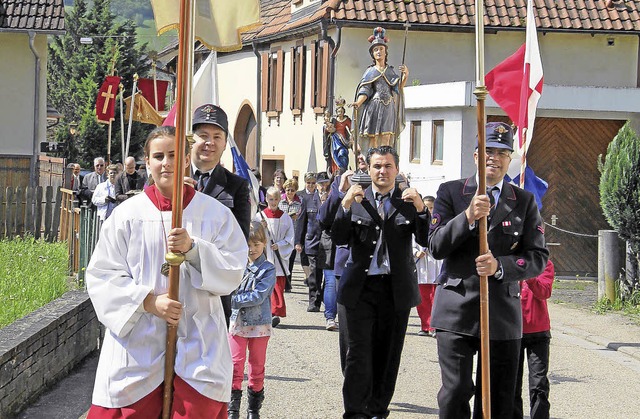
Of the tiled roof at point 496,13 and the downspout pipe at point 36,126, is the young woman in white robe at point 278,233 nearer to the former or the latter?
the tiled roof at point 496,13

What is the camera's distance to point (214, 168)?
7.34 metres

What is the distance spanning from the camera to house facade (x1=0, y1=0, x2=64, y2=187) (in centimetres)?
2802

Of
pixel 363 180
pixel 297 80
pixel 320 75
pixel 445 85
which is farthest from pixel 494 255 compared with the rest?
pixel 297 80

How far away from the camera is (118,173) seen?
20.2m

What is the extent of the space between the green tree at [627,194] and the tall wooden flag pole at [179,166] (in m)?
11.6

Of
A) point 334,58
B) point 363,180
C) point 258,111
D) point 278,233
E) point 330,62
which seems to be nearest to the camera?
point 363,180

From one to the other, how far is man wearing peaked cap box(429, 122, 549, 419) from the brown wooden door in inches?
581

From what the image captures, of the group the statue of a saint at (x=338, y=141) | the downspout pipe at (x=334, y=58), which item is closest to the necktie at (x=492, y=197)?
the statue of a saint at (x=338, y=141)

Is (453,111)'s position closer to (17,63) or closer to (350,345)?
(17,63)

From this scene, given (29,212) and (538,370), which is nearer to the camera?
(538,370)

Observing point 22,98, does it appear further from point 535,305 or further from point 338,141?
point 535,305

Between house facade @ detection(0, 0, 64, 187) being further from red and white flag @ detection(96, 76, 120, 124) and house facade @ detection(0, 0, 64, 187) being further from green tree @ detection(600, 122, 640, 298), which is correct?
green tree @ detection(600, 122, 640, 298)

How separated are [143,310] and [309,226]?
36.0 feet

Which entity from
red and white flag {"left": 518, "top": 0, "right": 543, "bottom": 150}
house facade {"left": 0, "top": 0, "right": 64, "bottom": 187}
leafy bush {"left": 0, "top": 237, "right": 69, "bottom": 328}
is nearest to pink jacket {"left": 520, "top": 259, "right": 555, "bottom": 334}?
red and white flag {"left": 518, "top": 0, "right": 543, "bottom": 150}
